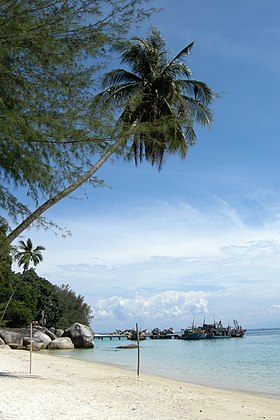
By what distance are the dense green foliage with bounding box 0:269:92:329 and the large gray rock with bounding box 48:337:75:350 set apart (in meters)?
4.80

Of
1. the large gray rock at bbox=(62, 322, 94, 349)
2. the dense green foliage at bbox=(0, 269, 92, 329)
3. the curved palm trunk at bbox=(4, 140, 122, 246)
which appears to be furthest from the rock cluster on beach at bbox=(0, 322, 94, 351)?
the curved palm trunk at bbox=(4, 140, 122, 246)

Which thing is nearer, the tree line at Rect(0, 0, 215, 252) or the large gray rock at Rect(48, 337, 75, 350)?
the tree line at Rect(0, 0, 215, 252)

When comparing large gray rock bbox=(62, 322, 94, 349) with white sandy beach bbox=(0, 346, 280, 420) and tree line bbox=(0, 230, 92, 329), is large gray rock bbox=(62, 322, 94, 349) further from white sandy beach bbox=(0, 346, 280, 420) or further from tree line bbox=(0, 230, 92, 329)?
white sandy beach bbox=(0, 346, 280, 420)

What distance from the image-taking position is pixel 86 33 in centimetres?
748

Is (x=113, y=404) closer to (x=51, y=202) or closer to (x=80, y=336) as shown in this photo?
(x=51, y=202)

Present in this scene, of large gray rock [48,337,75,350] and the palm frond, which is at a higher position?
the palm frond

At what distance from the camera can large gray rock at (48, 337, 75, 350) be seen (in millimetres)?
43219

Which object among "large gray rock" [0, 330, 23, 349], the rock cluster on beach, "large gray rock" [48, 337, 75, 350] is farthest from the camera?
"large gray rock" [48, 337, 75, 350]

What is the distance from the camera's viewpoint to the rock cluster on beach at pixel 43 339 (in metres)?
38.6

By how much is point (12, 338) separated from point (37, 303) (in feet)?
57.7

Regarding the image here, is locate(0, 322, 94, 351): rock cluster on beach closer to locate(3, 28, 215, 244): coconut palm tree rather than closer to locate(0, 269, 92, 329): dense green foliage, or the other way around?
locate(0, 269, 92, 329): dense green foliage

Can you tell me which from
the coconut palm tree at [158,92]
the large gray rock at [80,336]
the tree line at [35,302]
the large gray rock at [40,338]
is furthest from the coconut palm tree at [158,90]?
the large gray rock at [80,336]

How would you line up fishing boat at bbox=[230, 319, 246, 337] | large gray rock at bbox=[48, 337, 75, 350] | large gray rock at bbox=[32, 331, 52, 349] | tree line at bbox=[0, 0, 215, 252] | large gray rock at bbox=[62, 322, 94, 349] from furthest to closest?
fishing boat at bbox=[230, 319, 246, 337] < large gray rock at bbox=[62, 322, 94, 349] < large gray rock at bbox=[48, 337, 75, 350] < large gray rock at bbox=[32, 331, 52, 349] < tree line at bbox=[0, 0, 215, 252]

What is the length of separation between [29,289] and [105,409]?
45.0 metres
